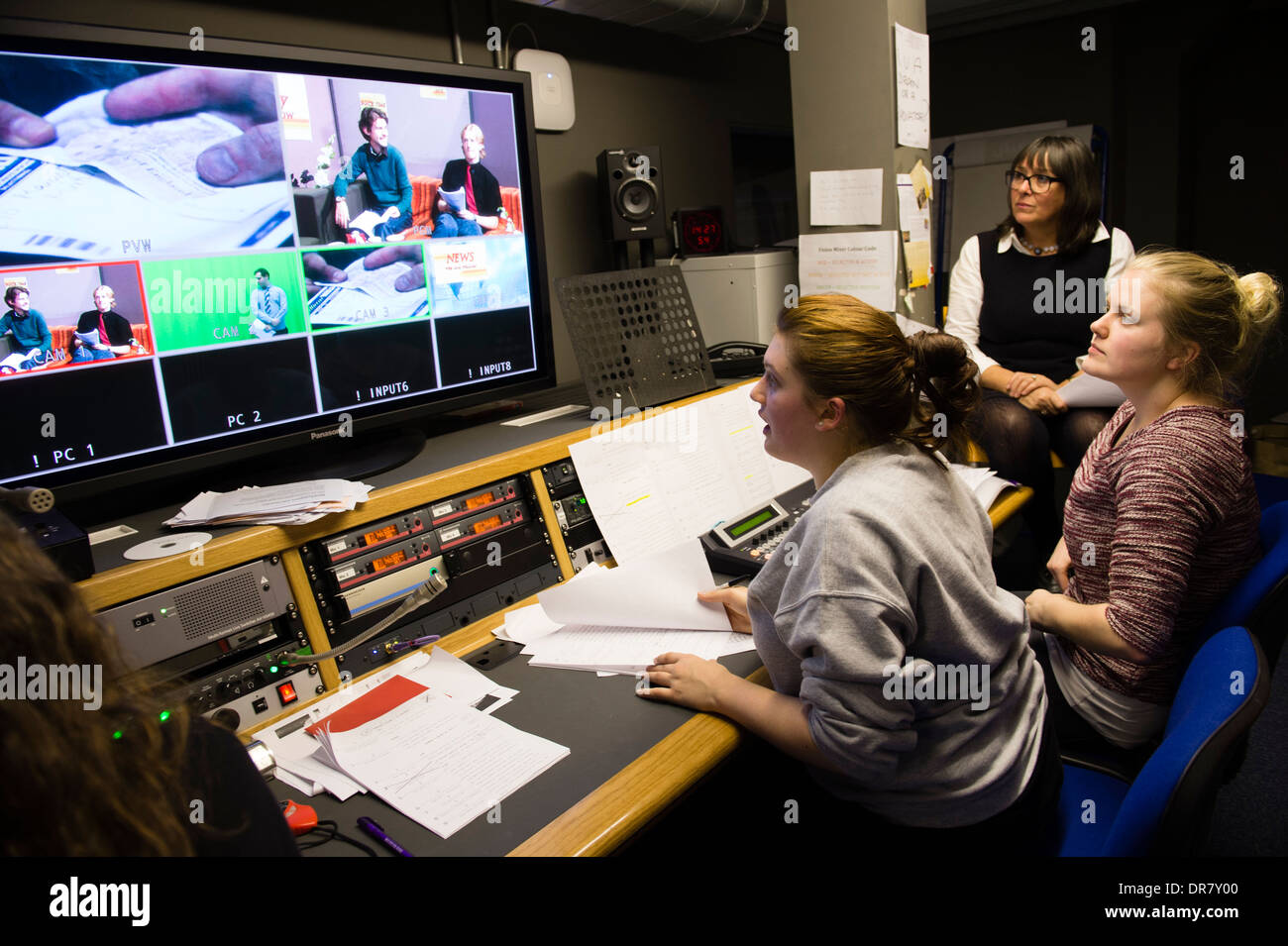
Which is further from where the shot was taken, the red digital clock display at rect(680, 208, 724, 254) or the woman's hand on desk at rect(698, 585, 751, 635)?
the red digital clock display at rect(680, 208, 724, 254)

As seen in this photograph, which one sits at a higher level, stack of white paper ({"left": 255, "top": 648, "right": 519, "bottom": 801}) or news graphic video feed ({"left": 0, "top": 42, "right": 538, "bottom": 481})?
news graphic video feed ({"left": 0, "top": 42, "right": 538, "bottom": 481})

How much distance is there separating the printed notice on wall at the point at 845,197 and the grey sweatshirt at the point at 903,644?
1704mm

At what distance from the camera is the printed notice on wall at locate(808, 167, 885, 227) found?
2.61m

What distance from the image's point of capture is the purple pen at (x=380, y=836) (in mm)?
901

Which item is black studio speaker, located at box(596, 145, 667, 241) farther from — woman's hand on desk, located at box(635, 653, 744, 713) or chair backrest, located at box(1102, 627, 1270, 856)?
chair backrest, located at box(1102, 627, 1270, 856)

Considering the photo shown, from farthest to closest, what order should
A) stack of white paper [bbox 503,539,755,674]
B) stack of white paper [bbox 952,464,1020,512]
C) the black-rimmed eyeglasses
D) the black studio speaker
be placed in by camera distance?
the black-rimmed eyeglasses → the black studio speaker → stack of white paper [bbox 952,464,1020,512] → stack of white paper [bbox 503,539,755,674]

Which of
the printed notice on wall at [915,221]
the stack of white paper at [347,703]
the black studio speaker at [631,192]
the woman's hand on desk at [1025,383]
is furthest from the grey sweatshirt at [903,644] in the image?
the printed notice on wall at [915,221]

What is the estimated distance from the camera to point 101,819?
0.58 metres

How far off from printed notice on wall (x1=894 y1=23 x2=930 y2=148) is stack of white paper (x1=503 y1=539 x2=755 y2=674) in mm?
1812

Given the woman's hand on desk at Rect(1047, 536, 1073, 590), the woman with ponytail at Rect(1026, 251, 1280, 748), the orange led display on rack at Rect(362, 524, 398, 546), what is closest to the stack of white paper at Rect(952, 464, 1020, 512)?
the woman's hand on desk at Rect(1047, 536, 1073, 590)

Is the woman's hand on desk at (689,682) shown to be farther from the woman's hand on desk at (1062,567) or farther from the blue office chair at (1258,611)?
the woman's hand on desk at (1062,567)

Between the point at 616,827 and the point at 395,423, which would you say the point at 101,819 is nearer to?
the point at 616,827
